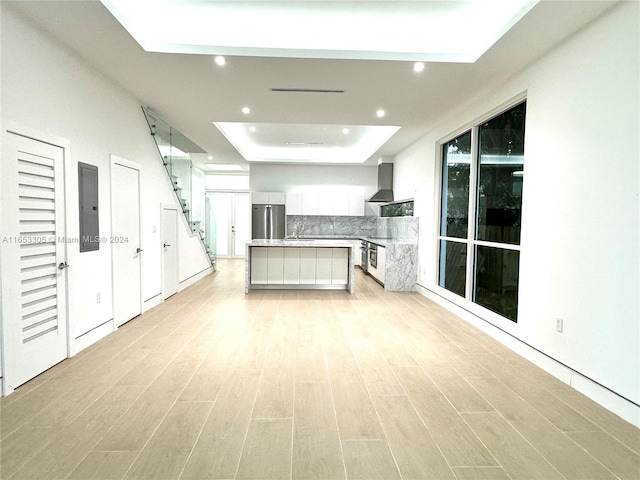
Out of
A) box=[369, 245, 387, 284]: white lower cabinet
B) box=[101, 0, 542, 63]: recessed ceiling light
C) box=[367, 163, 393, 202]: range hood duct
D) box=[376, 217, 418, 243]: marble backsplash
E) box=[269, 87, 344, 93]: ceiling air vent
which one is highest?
box=[101, 0, 542, 63]: recessed ceiling light

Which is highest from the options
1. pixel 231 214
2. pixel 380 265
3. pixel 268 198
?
pixel 268 198

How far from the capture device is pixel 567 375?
2.80m

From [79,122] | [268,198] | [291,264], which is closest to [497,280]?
[291,264]

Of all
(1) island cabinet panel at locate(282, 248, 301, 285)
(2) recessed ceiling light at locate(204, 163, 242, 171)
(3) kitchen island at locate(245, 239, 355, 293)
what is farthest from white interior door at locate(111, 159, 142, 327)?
(2) recessed ceiling light at locate(204, 163, 242, 171)

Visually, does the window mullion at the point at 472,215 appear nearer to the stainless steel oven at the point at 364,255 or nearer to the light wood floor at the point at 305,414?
the light wood floor at the point at 305,414

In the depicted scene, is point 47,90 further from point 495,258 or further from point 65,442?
point 495,258

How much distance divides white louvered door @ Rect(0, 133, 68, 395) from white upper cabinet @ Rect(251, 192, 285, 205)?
6.04 m

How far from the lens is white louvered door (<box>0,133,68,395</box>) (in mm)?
2527

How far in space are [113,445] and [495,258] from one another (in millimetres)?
4047

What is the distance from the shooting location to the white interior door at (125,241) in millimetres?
4023

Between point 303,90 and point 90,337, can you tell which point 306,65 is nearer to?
point 303,90

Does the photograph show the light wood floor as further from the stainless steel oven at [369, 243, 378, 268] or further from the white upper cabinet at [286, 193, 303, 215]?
the white upper cabinet at [286, 193, 303, 215]

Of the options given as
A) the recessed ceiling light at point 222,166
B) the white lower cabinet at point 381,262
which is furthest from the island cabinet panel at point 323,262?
the recessed ceiling light at point 222,166

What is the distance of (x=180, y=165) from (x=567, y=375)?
6282 millimetres
